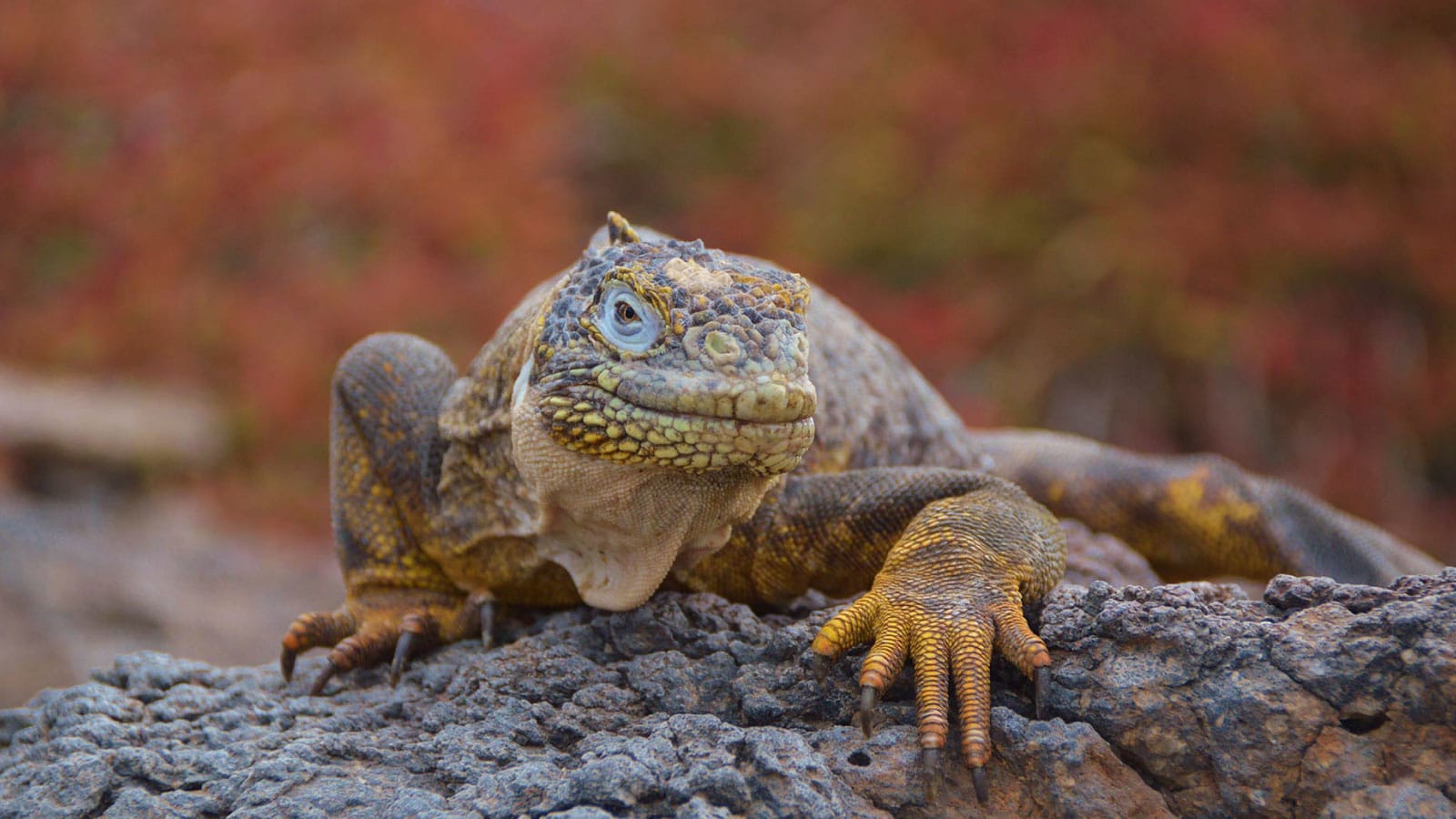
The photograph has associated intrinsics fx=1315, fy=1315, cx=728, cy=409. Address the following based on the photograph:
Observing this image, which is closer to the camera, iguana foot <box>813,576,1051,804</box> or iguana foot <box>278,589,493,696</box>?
iguana foot <box>813,576,1051,804</box>

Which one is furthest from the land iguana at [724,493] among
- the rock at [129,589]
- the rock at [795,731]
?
the rock at [129,589]

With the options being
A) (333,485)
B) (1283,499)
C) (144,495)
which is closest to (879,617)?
(333,485)

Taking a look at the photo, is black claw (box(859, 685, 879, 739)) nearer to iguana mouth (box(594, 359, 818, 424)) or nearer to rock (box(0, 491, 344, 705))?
iguana mouth (box(594, 359, 818, 424))

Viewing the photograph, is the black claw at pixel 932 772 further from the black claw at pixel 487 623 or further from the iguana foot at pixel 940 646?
the black claw at pixel 487 623

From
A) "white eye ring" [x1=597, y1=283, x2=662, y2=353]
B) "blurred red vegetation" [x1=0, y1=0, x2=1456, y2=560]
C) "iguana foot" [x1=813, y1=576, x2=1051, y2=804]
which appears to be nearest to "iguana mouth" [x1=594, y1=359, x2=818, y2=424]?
"white eye ring" [x1=597, y1=283, x2=662, y2=353]

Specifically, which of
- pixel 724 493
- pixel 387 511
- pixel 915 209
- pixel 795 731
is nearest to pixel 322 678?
pixel 387 511

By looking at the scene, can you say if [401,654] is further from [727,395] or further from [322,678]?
[727,395]
